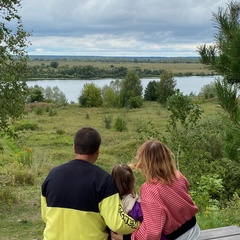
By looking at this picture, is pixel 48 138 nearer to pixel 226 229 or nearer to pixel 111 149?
pixel 111 149

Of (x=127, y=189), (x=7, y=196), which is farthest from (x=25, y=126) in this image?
(x=127, y=189)

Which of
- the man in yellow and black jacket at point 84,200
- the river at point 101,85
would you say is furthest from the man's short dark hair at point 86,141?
the river at point 101,85

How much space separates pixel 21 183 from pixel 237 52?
9.62 m

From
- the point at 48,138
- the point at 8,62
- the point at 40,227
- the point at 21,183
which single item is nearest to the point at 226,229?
the point at 40,227

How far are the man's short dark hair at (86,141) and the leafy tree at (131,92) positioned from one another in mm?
49714

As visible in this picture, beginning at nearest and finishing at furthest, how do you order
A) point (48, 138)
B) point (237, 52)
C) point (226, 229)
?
A: point (226, 229), point (237, 52), point (48, 138)

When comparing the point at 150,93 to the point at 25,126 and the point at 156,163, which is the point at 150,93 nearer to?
the point at 25,126

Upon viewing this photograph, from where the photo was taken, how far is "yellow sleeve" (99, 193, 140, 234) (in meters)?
2.44

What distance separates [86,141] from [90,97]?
2154 inches

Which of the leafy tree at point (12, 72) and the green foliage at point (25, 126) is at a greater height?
the leafy tree at point (12, 72)

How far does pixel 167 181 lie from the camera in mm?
2635

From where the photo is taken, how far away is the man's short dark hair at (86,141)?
2475 mm

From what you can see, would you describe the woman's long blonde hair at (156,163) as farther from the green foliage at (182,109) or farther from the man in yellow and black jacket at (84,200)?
the green foliage at (182,109)

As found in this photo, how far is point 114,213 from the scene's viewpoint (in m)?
2.44
